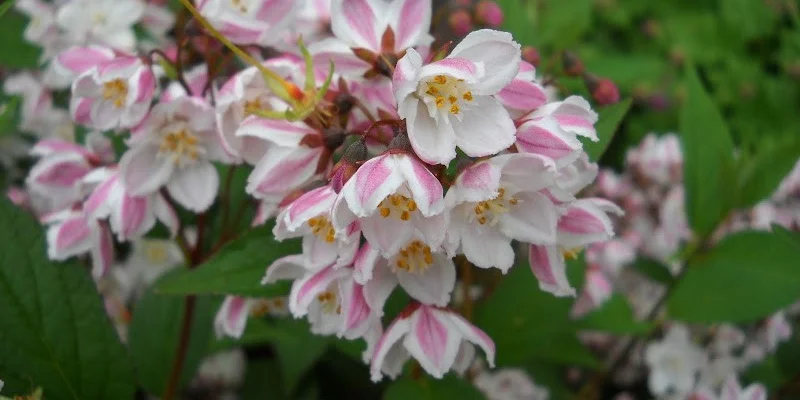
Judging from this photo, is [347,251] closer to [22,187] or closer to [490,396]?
[490,396]

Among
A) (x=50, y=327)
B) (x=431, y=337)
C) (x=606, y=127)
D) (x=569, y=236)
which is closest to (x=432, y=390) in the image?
(x=431, y=337)

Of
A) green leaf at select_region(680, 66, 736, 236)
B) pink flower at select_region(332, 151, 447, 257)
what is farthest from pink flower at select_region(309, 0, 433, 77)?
green leaf at select_region(680, 66, 736, 236)

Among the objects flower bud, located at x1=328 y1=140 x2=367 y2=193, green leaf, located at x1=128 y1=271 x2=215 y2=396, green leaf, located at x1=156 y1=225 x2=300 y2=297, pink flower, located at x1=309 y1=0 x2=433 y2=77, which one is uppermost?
pink flower, located at x1=309 y1=0 x2=433 y2=77

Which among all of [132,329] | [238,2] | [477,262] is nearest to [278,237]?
[477,262]

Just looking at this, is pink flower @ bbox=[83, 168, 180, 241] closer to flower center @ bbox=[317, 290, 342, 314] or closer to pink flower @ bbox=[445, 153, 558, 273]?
flower center @ bbox=[317, 290, 342, 314]

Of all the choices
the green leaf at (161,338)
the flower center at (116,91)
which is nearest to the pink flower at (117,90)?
the flower center at (116,91)

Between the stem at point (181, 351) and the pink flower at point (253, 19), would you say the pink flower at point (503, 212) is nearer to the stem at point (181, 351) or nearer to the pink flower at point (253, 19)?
the pink flower at point (253, 19)

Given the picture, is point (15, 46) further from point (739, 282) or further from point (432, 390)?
point (739, 282)
